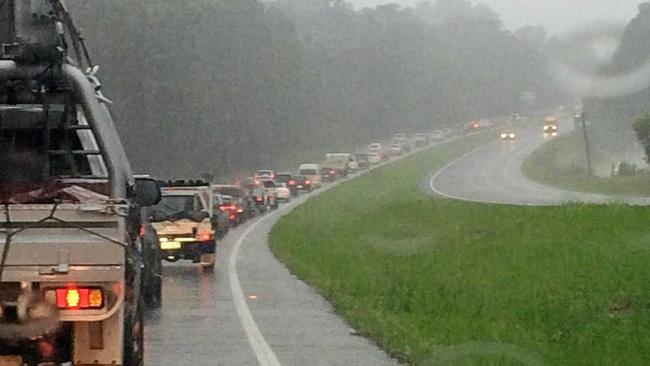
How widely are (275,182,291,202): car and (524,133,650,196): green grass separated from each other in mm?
14638

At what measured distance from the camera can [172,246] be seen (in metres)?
31.8

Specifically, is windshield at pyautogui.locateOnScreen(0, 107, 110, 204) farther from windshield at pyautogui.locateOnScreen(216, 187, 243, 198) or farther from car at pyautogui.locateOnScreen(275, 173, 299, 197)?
car at pyautogui.locateOnScreen(275, 173, 299, 197)

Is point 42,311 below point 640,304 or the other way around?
the other way around

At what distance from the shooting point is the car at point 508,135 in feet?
448

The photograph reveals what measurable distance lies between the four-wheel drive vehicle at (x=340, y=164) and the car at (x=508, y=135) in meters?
36.6

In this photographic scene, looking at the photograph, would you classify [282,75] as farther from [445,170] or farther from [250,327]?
[250,327]

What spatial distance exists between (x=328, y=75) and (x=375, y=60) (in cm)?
1057

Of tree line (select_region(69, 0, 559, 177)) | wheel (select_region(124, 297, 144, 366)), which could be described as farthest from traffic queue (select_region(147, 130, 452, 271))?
tree line (select_region(69, 0, 559, 177))

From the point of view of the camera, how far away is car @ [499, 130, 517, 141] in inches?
5370

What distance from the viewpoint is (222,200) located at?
55.9 metres

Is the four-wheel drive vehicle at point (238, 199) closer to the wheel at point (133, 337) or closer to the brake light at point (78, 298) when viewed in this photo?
the wheel at point (133, 337)

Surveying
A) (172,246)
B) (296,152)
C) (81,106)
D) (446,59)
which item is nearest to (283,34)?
(296,152)

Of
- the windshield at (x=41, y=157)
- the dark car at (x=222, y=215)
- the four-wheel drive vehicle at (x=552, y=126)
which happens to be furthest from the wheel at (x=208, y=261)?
the four-wheel drive vehicle at (x=552, y=126)

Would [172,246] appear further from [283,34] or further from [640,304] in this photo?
[283,34]
